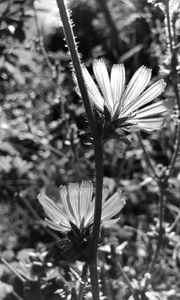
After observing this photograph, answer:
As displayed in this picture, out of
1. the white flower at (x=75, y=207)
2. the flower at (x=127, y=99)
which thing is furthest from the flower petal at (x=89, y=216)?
the flower at (x=127, y=99)

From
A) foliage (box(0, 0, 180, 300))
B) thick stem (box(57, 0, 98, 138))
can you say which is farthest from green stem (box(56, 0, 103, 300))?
foliage (box(0, 0, 180, 300))

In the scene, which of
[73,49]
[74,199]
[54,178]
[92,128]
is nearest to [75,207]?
[74,199]

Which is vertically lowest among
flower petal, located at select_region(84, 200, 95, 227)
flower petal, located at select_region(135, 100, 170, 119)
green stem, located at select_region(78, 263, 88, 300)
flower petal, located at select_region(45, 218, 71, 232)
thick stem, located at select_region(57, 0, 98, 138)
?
green stem, located at select_region(78, 263, 88, 300)

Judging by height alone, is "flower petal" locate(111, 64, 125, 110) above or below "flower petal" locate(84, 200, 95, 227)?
above

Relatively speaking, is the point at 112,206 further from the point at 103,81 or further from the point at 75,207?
the point at 103,81

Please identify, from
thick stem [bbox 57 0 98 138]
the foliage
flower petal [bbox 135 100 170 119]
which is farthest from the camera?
the foliage

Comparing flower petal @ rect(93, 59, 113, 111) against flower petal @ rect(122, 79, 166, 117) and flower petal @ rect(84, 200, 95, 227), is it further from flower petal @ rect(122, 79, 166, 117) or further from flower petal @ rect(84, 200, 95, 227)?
flower petal @ rect(84, 200, 95, 227)

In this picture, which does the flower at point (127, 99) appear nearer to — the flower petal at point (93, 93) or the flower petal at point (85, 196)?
the flower petal at point (93, 93)
